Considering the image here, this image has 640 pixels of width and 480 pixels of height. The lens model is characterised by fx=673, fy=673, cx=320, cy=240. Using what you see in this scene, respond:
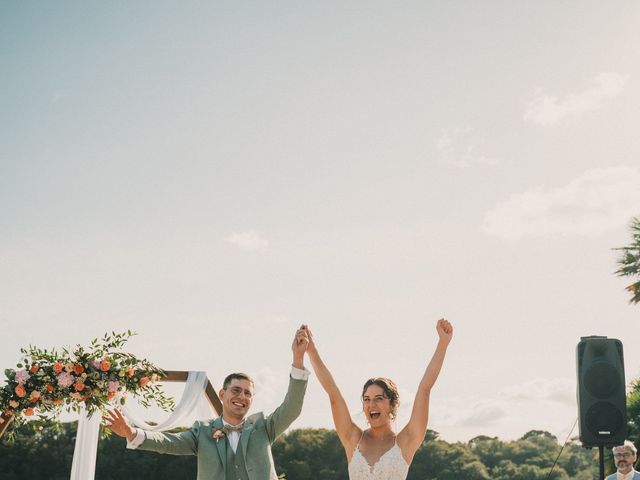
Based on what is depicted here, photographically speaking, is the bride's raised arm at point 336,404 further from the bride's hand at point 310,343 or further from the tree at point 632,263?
the tree at point 632,263

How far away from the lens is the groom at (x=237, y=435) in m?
3.79

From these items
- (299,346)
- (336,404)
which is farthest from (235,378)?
(336,404)

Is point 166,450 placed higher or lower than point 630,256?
lower

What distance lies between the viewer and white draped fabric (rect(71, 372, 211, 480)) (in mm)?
8219

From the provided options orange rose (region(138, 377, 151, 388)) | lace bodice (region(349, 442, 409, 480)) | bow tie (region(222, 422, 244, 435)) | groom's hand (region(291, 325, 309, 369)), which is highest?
orange rose (region(138, 377, 151, 388))

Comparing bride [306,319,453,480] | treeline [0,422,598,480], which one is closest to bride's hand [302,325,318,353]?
bride [306,319,453,480]

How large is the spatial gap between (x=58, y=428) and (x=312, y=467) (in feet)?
99.9

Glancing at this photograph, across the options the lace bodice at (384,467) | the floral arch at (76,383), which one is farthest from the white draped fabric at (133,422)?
the lace bodice at (384,467)

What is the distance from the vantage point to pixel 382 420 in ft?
12.6

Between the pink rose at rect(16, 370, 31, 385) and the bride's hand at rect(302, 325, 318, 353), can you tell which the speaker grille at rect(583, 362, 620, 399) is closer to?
the bride's hand at rect(302, 325, 318, 353)

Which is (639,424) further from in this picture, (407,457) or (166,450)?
(166,450)

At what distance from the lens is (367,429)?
13.3 ft

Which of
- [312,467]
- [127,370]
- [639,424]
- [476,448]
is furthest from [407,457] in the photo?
[476,448]

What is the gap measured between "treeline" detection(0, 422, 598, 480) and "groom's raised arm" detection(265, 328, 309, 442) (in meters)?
27.2
